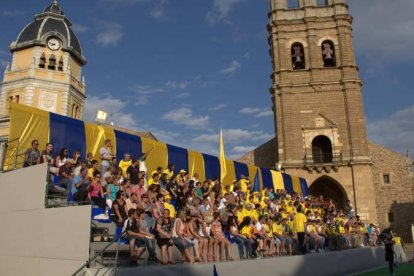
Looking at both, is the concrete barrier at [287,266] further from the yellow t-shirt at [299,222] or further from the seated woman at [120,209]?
the seated woman at [120,209]

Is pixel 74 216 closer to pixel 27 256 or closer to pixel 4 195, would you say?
pixel 27 256

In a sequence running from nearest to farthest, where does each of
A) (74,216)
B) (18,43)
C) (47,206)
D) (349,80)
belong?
(74,216) → (47,206) → (349,80) → (18,43)

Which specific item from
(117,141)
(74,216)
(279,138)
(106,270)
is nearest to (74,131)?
(117,141)

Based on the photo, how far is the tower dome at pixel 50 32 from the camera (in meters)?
38.6

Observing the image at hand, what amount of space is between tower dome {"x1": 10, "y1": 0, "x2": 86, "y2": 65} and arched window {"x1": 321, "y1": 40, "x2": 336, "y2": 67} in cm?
2505

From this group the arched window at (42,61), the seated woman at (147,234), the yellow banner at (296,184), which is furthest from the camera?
the arched window at (42,61)

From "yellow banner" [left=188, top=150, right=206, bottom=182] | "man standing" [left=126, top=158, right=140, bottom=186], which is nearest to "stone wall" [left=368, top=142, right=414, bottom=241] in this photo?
"yellow banner" [left=188, top=150, right=206, bottom=182]

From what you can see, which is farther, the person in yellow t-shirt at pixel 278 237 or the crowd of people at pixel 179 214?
the person in yellow t-shirt at pixel 278 237

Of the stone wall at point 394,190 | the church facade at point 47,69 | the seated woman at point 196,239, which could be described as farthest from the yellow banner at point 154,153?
the church facade at point 47,69

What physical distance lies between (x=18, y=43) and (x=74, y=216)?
1440 inches

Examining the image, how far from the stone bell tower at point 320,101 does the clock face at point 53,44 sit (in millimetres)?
21721

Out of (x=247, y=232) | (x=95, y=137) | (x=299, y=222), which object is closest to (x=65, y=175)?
(x=95, y=137)

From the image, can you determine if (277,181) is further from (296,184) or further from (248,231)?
(248,231)

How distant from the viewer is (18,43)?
38.8 meters
